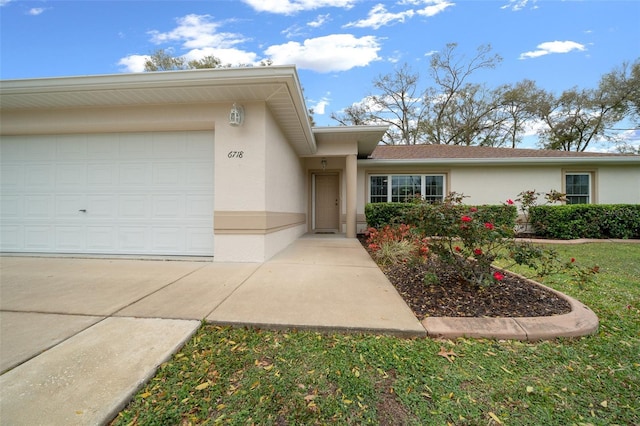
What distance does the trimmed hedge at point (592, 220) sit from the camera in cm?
782

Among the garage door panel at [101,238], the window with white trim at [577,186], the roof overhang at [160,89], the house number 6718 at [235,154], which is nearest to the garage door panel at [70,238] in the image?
the garage door panel at [101,238]

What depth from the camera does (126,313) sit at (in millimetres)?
2395

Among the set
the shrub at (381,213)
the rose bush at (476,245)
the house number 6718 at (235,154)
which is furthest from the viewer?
the shrub at (381,213)

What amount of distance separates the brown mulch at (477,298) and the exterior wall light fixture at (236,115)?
3731 millimetres

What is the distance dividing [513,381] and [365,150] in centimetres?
783

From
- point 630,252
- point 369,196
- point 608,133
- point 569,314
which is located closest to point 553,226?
point 630,252

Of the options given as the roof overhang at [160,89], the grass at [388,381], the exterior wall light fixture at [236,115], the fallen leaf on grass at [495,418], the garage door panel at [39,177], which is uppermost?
the roof overhang at [160,89]

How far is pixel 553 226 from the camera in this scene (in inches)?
311

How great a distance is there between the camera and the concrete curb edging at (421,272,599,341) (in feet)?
6.77

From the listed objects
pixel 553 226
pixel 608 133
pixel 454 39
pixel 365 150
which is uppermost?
pixel 454 39

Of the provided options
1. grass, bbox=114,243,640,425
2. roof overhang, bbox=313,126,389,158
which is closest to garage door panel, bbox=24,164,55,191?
grass, bbox=114,243,640,425

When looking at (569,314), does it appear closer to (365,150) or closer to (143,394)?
(143,394)

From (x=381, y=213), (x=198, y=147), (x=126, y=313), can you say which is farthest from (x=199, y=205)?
(x=381, y=213)

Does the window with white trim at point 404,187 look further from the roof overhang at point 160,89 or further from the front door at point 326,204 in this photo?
the roof overhang at point 160,89
